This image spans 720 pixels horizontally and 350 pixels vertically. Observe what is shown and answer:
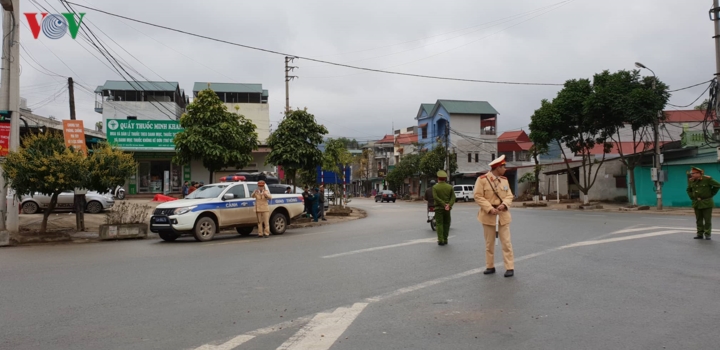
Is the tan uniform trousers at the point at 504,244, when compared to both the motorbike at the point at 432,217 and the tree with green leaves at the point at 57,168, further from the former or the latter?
the tree with green leaves at the point at 57,168

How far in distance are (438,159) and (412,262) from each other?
158 feet

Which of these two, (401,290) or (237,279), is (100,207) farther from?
(401,290)

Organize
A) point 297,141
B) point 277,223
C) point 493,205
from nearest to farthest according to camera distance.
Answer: point 493,205 < point 277,223 < point 297,141

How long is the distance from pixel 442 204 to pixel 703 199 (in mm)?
5848

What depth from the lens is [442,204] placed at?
12320 mm

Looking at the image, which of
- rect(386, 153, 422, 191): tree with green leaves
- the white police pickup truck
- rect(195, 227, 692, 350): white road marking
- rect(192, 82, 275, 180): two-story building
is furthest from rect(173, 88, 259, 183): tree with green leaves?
rect(192, 82, 275, 180): two-story building

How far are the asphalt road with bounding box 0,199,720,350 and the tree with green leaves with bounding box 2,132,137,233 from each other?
3.96 meters

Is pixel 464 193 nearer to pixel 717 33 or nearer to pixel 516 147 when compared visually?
pixel 516 147

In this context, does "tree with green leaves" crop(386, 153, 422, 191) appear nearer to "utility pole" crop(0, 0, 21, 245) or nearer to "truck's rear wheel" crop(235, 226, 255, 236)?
"truck's rear wheel" crop(235, 226, 255, 236)

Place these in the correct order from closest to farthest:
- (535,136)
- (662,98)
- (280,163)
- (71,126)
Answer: (71,126), (280,163), (662,98), (535,136)

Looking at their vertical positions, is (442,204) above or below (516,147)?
below

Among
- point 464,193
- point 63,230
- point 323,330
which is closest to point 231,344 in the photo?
point 323,330

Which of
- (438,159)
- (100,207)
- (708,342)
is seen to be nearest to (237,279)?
(708,342)

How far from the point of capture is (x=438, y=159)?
57531 millimetres
